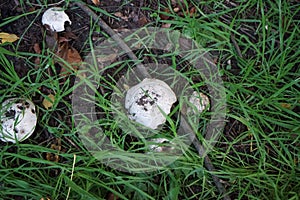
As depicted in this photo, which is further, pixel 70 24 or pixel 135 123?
pixel 70 24

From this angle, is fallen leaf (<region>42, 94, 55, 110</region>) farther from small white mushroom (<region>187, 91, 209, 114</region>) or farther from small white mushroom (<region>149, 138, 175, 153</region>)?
small white mushroom (<region>187, 91, 209, 114</region>)

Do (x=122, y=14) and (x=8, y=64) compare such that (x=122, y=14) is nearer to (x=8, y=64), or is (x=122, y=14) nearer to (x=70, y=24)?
(x=70, y=24)

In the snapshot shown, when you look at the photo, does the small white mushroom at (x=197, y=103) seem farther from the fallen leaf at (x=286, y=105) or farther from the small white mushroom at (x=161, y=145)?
the fallen leaf at (x=286, y=105)

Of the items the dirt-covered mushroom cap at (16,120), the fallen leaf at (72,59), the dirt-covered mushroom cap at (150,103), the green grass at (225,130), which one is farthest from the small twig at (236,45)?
the dirt-covered mushroom cap at (16,120)

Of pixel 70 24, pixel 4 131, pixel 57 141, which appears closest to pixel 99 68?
pixel 70 24

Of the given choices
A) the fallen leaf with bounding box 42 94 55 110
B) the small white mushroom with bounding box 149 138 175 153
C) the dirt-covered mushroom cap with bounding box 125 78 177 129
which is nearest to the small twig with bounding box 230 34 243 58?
the dirt-covered mushroom cap with bounding box 125 78 177 129

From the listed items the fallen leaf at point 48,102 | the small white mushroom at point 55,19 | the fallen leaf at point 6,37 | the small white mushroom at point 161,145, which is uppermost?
the small white mushroom at point 55,19
